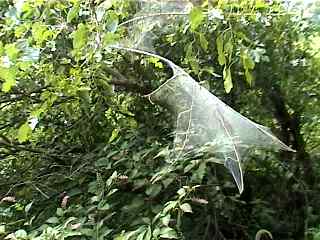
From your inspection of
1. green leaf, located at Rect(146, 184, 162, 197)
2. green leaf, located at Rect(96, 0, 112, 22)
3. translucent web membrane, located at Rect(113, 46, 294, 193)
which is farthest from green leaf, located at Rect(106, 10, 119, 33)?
green leaf, located at Rect(146, 184, 162, 197)

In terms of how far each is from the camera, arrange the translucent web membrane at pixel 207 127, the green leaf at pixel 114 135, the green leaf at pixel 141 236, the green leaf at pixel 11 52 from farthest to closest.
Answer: the green leaf at pixel 114 135, the translucent web membrane at pixel 207 127, the green leaf at pixel 141 236, the green leaf at pixel 11 52

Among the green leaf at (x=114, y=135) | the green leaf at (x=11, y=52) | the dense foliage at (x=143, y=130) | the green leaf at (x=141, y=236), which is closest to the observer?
the green leaf at (x=11, y=52)

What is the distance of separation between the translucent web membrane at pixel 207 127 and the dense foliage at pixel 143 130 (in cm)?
8

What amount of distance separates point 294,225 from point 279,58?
775 mm

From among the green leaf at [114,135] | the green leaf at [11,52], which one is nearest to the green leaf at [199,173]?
the green leaf at [114,135]

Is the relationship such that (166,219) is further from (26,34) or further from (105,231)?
(26,34)

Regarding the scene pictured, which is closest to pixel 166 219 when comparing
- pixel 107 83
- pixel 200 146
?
pixel 200 146

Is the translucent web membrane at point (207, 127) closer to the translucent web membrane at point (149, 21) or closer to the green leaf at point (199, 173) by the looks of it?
the green leaf at point (199, 173)

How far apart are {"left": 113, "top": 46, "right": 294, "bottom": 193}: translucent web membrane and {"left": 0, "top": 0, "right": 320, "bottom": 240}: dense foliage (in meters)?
0.08

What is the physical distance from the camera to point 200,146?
7.55 feet

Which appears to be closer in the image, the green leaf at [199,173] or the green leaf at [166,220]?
the green leaf at [166,220]

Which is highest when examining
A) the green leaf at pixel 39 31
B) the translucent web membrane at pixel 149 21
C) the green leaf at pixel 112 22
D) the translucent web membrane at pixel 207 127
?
the green leaf at pixel 112 22

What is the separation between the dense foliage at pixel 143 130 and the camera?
2.23 m

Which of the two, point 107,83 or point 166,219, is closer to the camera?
Answer: point 166,219
